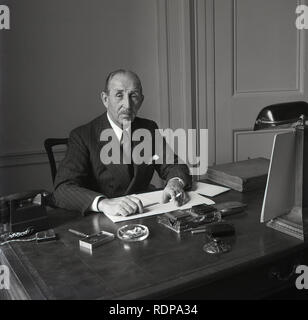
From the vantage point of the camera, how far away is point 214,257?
1.28 meters

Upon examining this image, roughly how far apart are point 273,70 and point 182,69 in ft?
2.98

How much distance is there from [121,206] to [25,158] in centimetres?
175

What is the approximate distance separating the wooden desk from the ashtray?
3 centimetres

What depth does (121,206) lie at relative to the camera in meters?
1.67

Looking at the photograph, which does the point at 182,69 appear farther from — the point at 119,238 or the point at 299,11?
the point at 119,238

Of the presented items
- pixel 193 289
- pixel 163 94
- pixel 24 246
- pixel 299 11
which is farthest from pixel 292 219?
pixel 299 11

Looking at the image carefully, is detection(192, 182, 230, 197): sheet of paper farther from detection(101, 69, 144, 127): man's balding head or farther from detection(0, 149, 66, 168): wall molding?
detection(0, 149, 66, 168): wall molding

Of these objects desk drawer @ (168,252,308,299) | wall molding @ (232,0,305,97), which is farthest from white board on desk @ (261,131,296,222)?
wall molding @ (232,0,305,97)

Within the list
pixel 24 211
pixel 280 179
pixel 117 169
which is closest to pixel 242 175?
pixel 280 179

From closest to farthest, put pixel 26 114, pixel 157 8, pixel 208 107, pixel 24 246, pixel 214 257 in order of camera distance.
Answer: pixel 214 257 → pixel 24 246 → pixel 26 114 → pixel 157 8 → pixel 208 107

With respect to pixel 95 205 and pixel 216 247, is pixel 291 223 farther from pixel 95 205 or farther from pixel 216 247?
pixel 95 205

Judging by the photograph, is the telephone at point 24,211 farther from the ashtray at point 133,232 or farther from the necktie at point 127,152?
the necktie at point 127,152

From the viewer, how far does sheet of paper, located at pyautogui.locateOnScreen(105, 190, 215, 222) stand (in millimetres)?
1648

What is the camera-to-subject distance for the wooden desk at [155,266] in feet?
3.60
